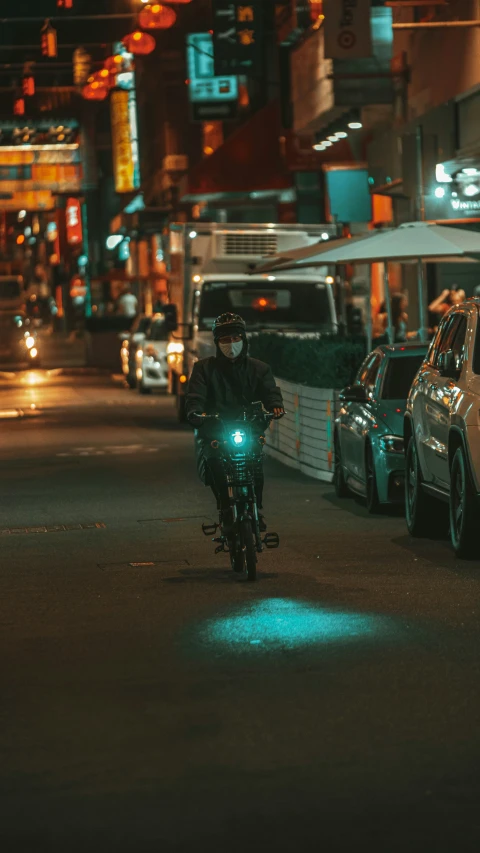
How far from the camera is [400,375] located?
1577cm

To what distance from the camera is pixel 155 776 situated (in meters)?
6.18

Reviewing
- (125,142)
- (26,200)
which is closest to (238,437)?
(125,142)

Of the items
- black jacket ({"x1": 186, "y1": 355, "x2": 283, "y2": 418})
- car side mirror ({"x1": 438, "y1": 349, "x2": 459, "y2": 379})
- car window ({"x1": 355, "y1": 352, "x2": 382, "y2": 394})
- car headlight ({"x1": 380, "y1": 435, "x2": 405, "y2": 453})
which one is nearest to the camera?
black jacket ({"x1": 186, "y1": 355, "x2": 283, "y2": 418})

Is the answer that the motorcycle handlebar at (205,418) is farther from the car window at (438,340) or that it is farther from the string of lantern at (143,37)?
the string of lantern at (143,37)

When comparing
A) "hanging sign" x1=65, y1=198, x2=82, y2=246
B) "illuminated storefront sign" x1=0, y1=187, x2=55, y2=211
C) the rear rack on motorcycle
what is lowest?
the rear rack on motorcycle

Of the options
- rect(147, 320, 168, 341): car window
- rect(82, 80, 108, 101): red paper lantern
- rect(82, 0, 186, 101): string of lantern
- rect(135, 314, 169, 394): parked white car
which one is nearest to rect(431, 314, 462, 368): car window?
rect(135, 314, 169, 394): parked white car

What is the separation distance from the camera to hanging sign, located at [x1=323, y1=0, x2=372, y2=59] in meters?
25.7

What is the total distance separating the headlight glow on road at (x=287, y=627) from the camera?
29.1ft

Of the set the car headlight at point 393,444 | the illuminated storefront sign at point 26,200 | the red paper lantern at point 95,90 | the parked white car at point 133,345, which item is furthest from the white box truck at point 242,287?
the illuminated storefront sign at point 26,200

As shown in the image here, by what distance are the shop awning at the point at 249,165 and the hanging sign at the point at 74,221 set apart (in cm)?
4786

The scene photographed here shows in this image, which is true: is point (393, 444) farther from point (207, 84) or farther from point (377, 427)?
point (207, 84)

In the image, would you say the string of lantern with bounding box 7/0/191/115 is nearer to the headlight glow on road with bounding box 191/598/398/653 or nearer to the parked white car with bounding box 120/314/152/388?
the parked white car with bounding box 120/314/152/388

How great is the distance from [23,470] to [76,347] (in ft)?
155

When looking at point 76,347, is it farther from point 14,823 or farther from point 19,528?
point 14,823
